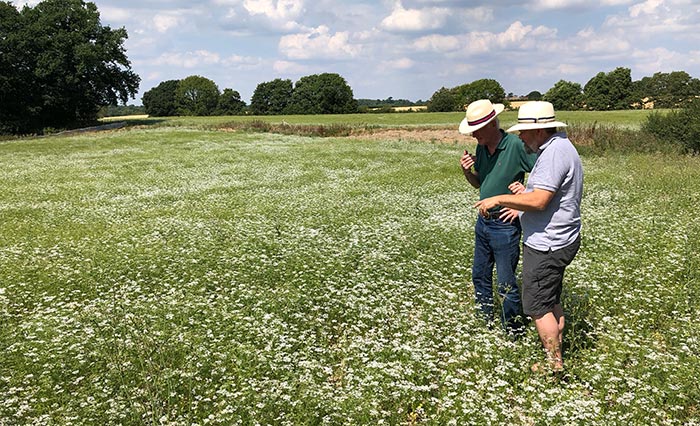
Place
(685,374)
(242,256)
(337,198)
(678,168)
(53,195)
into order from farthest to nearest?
(678,168) → (53,195) → (337,198) → (242,256) → (685,374)

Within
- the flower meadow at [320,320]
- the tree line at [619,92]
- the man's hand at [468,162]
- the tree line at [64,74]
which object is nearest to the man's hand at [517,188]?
the man's hand at [468,162]

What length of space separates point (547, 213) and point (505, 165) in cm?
102

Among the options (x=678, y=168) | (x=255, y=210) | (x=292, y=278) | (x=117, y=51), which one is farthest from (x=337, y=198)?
(x=117, y=51)

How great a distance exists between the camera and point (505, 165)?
6.04m

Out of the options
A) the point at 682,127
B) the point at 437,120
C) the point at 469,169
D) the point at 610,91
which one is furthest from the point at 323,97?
A: the point at 469,169

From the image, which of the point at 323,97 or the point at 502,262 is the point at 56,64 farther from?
the point at 323,97

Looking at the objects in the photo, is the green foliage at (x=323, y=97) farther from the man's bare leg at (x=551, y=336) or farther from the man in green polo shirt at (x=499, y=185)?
the man's bare leg at (x=551, y=336)

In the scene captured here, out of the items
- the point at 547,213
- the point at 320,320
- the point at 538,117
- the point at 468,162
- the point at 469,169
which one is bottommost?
the point at 320,320

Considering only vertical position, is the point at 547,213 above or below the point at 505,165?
below

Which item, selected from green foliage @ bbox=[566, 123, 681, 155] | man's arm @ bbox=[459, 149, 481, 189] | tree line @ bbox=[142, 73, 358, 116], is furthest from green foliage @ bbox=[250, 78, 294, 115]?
man's arm @ bbox=[459, 149, 481, 189]

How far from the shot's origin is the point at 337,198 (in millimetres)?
17328

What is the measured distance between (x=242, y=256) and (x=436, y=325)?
4.45 metres

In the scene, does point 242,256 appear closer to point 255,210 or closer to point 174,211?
point 255,210

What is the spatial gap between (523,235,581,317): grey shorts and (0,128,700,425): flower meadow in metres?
0.63
